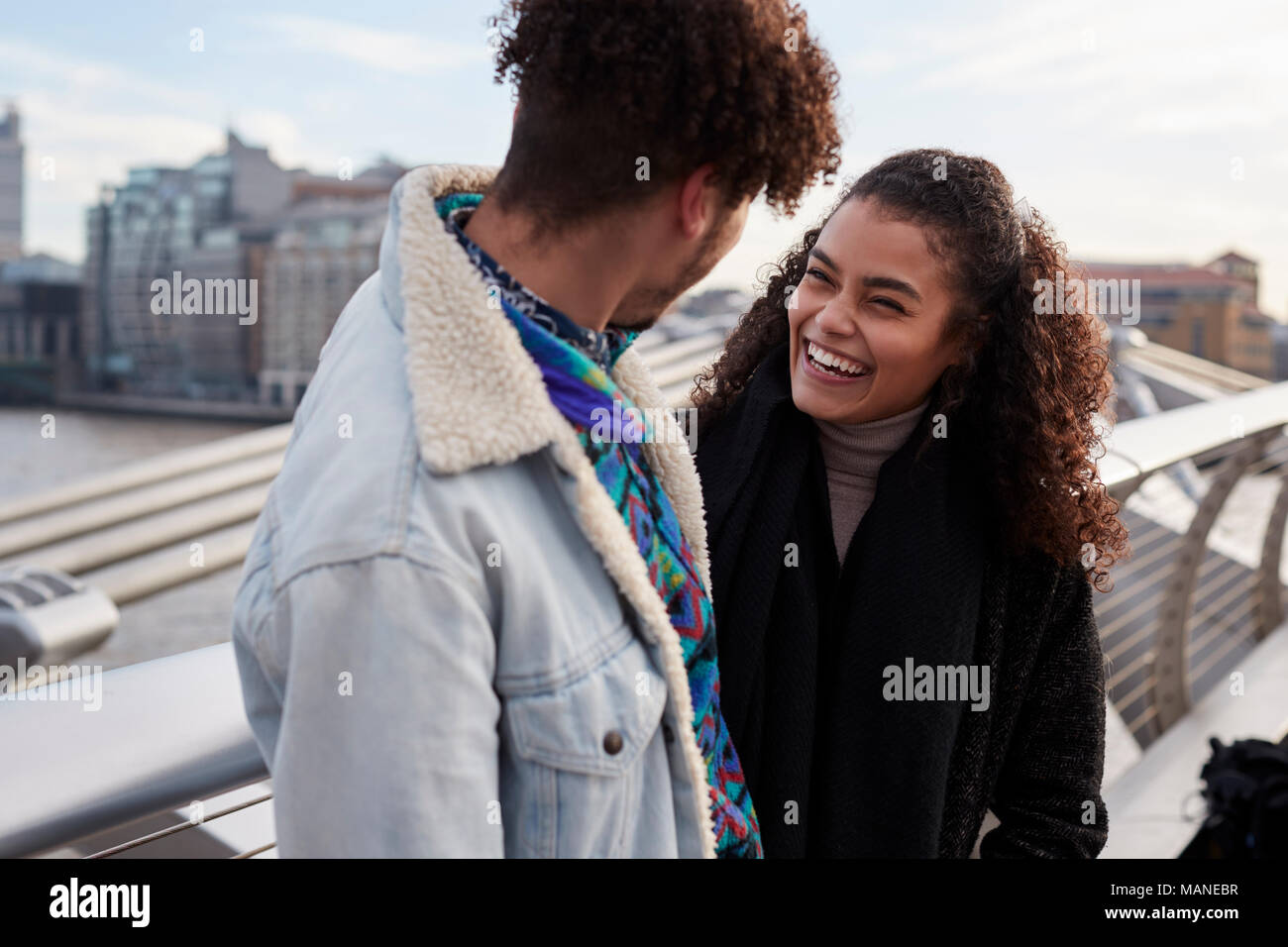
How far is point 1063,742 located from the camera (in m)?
1.57

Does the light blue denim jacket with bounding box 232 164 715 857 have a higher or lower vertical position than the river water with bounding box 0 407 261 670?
higher

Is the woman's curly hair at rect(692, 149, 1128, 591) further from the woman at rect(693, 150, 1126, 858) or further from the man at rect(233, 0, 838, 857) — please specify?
the man at rect(233, 0, 838, 857)

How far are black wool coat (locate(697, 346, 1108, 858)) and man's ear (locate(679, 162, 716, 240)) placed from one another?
0.65 metres

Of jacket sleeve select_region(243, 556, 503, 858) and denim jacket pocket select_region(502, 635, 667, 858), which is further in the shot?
denim jacket pocket select_region(502, 635, 667, 858)

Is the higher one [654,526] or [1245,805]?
[654,526]

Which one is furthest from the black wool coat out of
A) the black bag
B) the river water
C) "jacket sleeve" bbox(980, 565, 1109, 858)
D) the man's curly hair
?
the river water

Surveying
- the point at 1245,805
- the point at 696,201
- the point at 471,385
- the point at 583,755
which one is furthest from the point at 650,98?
the point at 1245,805

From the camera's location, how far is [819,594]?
5.22ft

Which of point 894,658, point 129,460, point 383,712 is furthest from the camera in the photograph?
point 129,460

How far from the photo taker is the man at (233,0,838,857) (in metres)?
0.81

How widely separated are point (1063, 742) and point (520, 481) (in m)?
1.00

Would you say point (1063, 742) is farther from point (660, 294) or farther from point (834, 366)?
point (660, 294)

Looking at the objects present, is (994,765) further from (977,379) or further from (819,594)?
(977,379)
